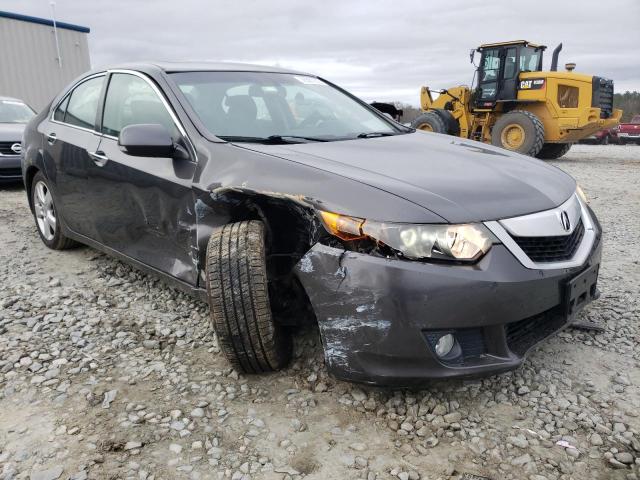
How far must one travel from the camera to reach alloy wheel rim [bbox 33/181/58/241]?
4.21 metres

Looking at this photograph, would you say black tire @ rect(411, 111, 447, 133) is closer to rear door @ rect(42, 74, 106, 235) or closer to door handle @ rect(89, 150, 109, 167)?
rear door @ rect(42, 74, 106, 235)

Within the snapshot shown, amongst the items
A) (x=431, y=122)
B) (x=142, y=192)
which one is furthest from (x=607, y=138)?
(x=142, y=192)

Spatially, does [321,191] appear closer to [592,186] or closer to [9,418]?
[9,418]

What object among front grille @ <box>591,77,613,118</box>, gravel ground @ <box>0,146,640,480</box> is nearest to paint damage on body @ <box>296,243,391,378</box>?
gravel ground @ <box>0,146,640,480</box>

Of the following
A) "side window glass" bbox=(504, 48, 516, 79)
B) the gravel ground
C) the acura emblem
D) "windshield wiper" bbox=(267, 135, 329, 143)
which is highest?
"side window glass" bbox=(504, 48, 516, 79)

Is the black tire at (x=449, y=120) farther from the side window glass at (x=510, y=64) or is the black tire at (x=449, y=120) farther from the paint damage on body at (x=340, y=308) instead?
the paint damage on body at (x=340, y=308)

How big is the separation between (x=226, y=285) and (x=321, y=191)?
57 cm

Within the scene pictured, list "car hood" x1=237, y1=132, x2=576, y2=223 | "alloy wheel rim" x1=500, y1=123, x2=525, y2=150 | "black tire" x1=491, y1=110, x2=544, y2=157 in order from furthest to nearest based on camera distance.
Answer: "alloy wheel rim" x1=500, y1=123, x2=525, y2=150, "black tire" x1=491, y1=110, x2=544, y2=157, "car hood" x1=237, y1=132, x2=576, y2=223

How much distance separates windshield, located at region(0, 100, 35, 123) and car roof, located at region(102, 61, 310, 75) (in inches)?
221

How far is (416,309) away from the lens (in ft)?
6.41

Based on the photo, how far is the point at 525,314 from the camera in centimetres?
207

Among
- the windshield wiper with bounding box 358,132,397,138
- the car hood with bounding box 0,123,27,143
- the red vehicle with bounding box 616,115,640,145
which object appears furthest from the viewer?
the red vehicle with bounding box 616,115,640,145

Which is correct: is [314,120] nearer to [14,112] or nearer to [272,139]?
[272,139]

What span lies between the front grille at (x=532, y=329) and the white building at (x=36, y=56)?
1855cm
